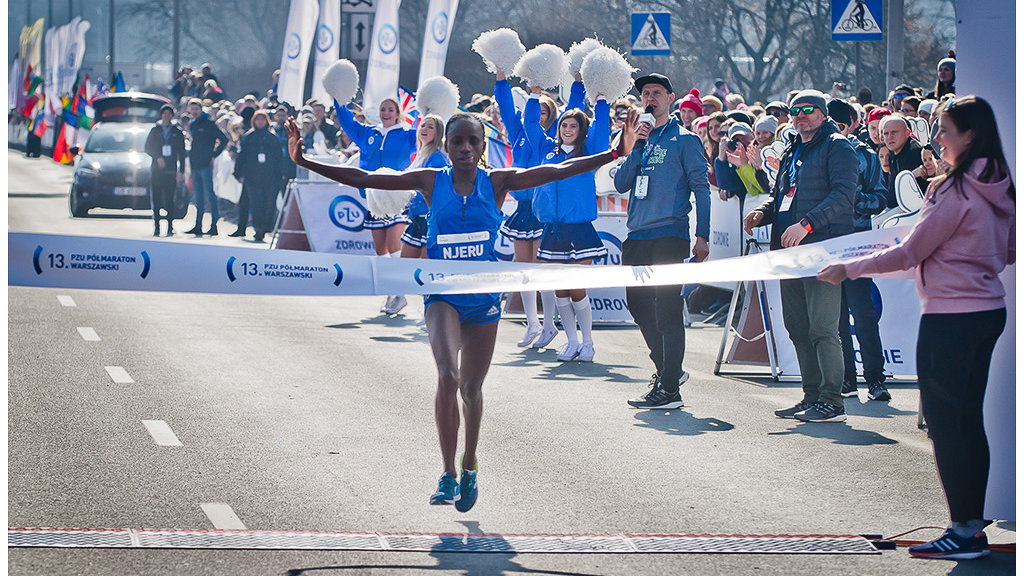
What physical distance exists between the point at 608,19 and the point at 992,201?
113ft

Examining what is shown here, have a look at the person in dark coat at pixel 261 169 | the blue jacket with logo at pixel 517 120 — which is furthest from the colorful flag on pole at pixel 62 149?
the blue jacket with logo at pixel 517 120

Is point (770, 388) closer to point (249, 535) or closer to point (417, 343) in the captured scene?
point (417, 343)

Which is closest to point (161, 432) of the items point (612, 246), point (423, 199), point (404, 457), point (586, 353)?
point (404, 457)

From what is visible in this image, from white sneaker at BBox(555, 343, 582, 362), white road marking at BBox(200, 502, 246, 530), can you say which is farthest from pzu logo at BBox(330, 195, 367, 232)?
white road marking at BBox(200, 502, 246, 530)

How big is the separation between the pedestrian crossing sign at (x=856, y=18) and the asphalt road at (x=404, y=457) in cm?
685

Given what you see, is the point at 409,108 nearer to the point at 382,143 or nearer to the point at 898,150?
the point at 382,143

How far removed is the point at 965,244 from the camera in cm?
638

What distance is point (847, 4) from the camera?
18.8 metres

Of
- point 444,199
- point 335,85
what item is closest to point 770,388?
point 444,199

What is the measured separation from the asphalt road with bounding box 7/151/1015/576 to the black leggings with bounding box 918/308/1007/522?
1.02ft

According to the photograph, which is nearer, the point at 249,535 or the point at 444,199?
the point at 249,535

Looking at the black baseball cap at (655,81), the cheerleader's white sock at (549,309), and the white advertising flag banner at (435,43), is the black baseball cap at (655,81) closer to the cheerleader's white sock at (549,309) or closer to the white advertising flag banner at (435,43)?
the cheerleader's white sock at (549,309)

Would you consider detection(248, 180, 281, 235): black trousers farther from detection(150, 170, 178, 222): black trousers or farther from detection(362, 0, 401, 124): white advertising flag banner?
detection(362, 0, 401, 124): white advertising flag banner

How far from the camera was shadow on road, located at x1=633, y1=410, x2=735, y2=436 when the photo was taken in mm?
9367
